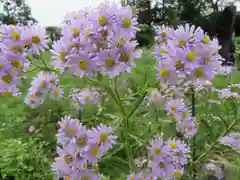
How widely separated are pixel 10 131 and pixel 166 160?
1.29m

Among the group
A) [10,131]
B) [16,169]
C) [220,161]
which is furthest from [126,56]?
[10,131]

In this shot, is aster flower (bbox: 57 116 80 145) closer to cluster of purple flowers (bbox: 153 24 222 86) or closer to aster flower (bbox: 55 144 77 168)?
aster flower (bbox: 55 144 77 168)

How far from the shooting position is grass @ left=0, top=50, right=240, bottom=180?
100cm

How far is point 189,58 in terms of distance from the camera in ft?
2.25

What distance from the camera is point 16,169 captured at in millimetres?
1621

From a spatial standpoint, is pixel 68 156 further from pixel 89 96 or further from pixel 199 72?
pixel 199 72

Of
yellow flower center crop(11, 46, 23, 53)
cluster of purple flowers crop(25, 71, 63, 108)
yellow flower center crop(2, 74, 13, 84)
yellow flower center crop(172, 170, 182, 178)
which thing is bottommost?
yellow flower center crop(172, 170, 182, 178)

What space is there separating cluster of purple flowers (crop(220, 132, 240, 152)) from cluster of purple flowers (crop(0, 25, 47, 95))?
572mm

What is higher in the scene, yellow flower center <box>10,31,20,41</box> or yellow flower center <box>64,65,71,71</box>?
yellow flower center <box>10,31,20,41</box>

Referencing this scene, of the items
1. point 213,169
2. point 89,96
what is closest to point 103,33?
point 89,96

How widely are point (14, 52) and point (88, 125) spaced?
807mm

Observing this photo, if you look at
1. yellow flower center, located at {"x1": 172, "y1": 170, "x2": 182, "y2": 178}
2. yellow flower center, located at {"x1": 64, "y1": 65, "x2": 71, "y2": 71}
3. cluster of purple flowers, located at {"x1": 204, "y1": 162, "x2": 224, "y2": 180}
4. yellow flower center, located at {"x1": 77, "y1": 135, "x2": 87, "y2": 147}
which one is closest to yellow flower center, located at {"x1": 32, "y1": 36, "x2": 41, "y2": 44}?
yellow flower center, located at {"x1": 64, "y1": 65, "x2": 71, "y2": 71}

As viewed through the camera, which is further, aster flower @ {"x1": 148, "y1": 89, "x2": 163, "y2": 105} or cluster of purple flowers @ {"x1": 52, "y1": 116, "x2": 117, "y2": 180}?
aster flower @ {"x1": 148, "y1": 89, "x2": 163, "y2": 105}

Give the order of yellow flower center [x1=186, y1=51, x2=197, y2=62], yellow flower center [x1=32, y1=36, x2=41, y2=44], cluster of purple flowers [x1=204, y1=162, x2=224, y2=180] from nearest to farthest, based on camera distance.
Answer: yellow flower center [x1=186, y1=51, x2=197, y2=62] < yellow flower center [x1=32, y1=36, x2=41, y2=44] < cluster of purple flowers [x1=204, y1=162, x2=224, y2=180]
